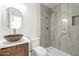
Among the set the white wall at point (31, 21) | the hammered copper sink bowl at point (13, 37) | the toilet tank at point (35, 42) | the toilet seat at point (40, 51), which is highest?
the white wall at point (31, 21)

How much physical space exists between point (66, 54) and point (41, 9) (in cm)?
59

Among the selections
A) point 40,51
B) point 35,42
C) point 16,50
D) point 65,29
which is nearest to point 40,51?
point 40,51

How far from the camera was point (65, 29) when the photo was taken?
4.59 feet

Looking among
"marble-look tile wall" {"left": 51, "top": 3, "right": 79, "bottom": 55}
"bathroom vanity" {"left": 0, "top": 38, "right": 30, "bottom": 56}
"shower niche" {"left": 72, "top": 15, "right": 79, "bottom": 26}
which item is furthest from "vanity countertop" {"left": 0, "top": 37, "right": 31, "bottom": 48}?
"shower niche" {"left": 72, "top": 15, "right": 79, "bottom": 26}

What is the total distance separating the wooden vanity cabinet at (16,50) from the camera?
4.31 ft

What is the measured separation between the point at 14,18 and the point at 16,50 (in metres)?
0.36

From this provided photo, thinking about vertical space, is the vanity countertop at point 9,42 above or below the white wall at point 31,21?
below

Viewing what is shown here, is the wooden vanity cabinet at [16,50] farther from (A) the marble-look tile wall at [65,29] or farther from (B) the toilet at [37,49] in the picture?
(A) the marble-look tile wall at [65,29]

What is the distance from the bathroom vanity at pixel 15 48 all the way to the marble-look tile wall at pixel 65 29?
326 millimetres

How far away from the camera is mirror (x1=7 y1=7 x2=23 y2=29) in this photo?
53.6 inches

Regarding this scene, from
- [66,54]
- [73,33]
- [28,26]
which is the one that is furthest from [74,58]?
[28,26]

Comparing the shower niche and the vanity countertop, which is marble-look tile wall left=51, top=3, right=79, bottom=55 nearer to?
the shower niche

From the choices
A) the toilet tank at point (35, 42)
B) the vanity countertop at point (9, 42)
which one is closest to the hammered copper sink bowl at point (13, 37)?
the vanity countertop at point (9, 42)

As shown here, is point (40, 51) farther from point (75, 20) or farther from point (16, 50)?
point (75, 20)
